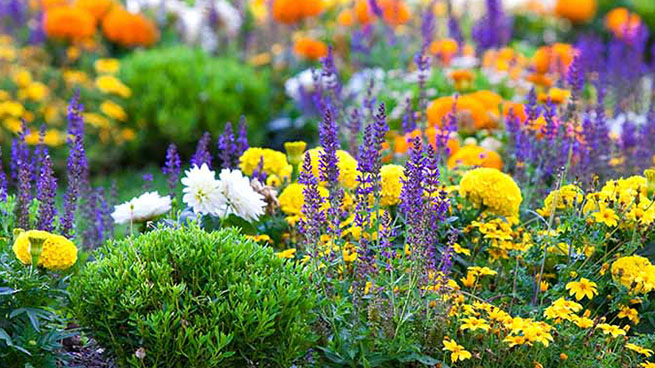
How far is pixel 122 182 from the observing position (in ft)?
22.2

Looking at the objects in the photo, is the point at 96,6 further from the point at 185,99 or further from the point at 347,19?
the point at 347,19

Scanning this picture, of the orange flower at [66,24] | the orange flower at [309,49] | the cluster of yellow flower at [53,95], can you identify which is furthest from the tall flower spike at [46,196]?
the orange flower at [66,24]

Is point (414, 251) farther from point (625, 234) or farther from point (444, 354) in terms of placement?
point (625, 234)

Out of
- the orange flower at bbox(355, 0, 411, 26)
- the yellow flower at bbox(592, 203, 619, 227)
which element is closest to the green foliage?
the yellow flower at bbox(592, 203, 619, 227)

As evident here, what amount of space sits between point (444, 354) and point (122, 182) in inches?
184

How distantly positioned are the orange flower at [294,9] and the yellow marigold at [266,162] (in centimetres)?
454

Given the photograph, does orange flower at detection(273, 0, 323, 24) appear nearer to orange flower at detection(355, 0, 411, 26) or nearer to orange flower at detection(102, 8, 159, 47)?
orange flower at detection(355, 0, 411, 26)

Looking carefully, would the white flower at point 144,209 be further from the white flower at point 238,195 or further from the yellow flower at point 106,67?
the yellow flower at point 106,67

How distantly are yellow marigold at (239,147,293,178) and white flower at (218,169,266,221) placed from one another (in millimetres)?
500

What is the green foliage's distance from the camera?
2408 millimetres

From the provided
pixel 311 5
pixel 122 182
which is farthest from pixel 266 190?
pixel 311 5

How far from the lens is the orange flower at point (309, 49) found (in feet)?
24.4

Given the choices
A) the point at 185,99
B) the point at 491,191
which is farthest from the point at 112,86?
the point at 491,191

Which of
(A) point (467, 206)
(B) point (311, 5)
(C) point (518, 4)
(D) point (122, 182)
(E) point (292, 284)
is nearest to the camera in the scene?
(E) point (292, 284)
